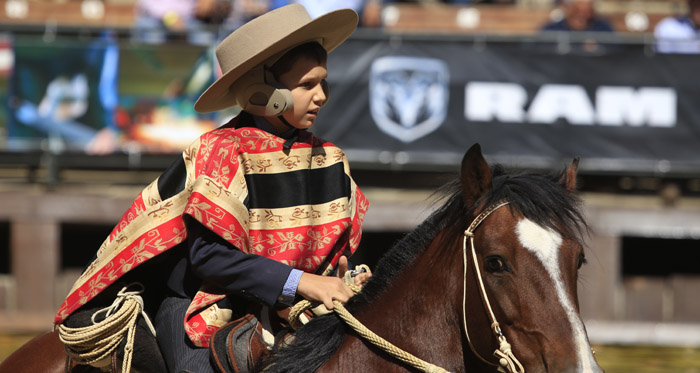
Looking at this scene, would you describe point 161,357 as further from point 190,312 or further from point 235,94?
point 235,94

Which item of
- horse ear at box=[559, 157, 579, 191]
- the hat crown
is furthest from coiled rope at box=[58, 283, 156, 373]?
horse ear at box=[559, 157, 579, 191]

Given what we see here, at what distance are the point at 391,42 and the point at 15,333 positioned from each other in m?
4.41

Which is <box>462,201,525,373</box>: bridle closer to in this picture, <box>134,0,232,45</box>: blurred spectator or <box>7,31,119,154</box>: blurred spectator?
<box>7,31,119,154</box>: blurred spectator

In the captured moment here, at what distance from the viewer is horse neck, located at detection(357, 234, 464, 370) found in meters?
2.71

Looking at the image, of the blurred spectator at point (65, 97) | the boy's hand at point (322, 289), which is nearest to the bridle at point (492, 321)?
the boy's hand at point (322, 289)

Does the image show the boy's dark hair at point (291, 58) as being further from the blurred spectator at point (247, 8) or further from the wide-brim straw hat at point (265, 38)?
the blurred spectator at point (247, 8)

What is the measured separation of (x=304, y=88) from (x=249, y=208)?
421 mm

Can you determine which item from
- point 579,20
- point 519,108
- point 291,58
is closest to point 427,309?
point 291,58

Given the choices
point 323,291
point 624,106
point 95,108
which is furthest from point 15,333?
point 323,291

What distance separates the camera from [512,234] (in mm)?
2549

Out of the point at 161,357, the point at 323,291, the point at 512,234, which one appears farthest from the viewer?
the point at 161,357

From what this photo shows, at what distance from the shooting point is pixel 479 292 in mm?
2580

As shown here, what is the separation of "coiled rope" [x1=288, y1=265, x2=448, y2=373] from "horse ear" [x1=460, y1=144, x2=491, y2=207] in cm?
48

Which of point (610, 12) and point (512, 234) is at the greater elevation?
point (610, 12)
